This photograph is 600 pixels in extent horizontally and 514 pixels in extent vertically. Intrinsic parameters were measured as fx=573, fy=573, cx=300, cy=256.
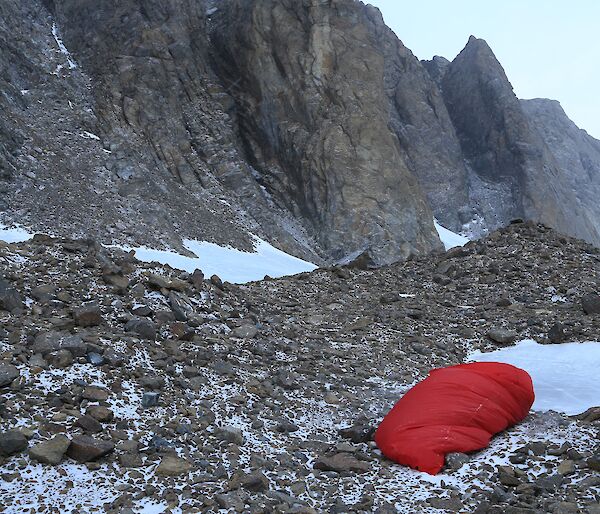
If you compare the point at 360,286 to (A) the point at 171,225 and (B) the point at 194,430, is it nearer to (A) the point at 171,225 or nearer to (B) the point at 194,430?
(B) the point at 194,430

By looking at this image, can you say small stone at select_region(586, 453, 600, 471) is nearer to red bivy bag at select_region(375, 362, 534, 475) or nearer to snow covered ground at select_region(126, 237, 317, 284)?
red bivy bag at select_region(375, 362, 534, 475)

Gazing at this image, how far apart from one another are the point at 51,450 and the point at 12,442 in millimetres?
316

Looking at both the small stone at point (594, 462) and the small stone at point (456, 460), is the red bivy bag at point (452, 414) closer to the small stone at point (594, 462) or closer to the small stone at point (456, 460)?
the small stone at point (456, 460)

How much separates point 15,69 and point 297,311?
22806 millimetres

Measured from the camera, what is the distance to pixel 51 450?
4.79 meters

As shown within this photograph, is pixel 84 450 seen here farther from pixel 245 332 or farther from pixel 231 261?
pixel 231 261

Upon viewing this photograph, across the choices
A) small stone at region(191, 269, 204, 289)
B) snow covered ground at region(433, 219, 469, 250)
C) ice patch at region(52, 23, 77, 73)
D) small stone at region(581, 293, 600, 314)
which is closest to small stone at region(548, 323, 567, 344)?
small stone at region(581, 293, 600, 314)

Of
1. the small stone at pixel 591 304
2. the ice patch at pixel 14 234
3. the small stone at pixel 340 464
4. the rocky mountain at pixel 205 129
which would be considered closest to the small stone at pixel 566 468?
the small stone at pixel 340 464

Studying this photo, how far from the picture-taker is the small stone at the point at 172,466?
16.2ft

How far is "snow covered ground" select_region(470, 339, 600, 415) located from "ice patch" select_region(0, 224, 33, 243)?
1439 centimetres

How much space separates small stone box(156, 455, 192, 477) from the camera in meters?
4.94

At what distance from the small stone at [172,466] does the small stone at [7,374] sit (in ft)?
5.65

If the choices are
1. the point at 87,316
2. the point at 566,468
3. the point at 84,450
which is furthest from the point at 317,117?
the point at 84,450

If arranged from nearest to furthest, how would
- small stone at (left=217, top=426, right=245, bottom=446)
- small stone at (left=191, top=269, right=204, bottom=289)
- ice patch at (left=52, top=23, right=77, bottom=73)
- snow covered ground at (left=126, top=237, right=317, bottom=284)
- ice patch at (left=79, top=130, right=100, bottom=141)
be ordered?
small stone at (left=217, top=426, right=245, bottom=446) → small stone at (left=191, top=269, right=204, bottom=289) → snow covered ground at (left=126, top=237, right=317, bottom=284) → ice patch at (left=79, top=130, right=100, bottom=141) → ice patch at (left=52, top=23, right=77, bottom=73)
